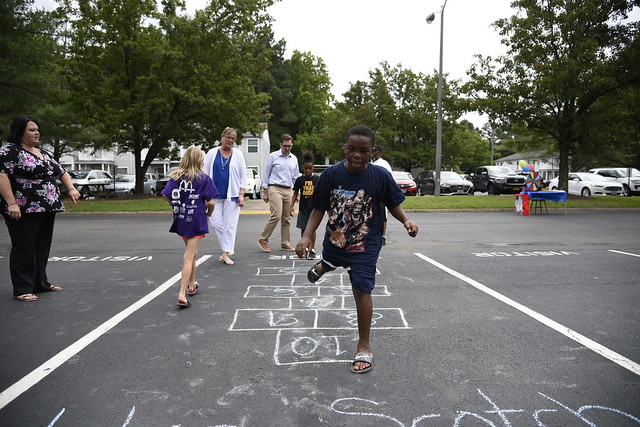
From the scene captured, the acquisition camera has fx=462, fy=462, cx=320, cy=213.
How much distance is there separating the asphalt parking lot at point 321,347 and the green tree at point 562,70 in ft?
47.4

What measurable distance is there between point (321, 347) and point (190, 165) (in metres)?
2.46

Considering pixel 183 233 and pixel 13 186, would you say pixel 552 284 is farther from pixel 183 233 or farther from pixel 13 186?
pixel 13 186

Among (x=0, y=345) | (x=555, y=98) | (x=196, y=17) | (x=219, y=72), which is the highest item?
(x=196, y=17)

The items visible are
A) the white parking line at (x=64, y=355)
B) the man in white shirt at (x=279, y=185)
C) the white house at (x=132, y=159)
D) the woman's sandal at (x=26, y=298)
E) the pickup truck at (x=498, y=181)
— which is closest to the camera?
the white parking line at (x=64, y=355)

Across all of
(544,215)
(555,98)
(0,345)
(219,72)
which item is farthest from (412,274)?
(219,72)

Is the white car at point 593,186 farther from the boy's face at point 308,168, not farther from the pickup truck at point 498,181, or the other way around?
the boy's face at point 308,168

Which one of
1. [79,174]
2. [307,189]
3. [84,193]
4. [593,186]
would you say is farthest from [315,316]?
[79,174]

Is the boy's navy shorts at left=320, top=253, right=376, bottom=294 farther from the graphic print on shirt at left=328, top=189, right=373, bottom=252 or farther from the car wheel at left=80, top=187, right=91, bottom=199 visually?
the car wheel at left=80, top=187, right=91, bottom=199

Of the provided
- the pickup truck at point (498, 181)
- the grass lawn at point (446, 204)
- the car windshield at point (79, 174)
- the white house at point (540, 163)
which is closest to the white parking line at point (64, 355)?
the grass lawn at point (446, 204)

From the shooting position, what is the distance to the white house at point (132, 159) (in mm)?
44906

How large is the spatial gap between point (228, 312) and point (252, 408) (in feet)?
6.58

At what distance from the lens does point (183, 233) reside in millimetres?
4906

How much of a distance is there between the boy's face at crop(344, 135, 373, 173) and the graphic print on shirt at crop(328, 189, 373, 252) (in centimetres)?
20

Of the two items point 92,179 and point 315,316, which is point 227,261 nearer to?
point 315,316
